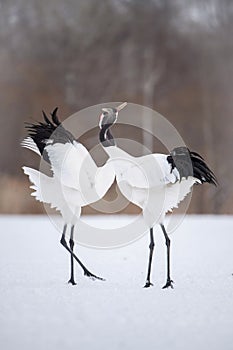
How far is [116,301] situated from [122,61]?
64.5ft

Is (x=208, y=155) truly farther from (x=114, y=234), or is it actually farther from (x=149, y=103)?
(x=114, y=234)

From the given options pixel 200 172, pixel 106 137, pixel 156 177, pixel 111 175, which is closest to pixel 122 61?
pixel 106 137

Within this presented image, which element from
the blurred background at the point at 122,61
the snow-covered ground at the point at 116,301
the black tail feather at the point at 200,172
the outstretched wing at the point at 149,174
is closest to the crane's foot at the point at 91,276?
the snow-covered ground at the point at 116,301

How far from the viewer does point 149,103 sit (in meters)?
22.7

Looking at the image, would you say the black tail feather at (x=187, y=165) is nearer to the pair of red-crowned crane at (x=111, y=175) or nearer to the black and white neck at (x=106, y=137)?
the pair of red-crowned crane at (x=111, y=175)

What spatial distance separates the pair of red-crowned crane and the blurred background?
1561cm

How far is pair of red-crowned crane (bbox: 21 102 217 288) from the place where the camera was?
18.4 feet

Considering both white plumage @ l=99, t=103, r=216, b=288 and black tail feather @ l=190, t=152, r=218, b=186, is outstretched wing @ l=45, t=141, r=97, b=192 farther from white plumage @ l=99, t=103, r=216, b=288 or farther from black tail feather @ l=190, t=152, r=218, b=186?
black tail feather @ l=190, t=152, r=218, b=186

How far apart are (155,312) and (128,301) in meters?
0.42

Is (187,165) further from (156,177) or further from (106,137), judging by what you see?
(106,137)

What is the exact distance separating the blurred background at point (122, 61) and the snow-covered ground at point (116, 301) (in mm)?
13928

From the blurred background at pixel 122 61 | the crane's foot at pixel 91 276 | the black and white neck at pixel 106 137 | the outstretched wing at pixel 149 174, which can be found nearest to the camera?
the outstretched wing at pixel 149 174

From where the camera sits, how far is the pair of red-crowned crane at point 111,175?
221 inches

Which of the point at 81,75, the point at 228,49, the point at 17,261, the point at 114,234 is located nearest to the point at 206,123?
the point at 228,49
